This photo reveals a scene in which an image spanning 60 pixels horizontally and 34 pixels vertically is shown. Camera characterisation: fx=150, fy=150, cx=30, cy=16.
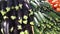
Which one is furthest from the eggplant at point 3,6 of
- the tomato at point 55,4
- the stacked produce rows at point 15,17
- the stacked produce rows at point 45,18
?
the tomato at point 55,4

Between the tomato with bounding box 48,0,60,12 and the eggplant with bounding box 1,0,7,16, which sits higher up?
the eggplant with bounding box 1,0,7,16

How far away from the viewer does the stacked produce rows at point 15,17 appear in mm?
728

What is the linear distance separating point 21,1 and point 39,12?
25 centimetres

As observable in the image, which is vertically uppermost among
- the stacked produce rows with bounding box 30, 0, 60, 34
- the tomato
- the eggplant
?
the eggplant

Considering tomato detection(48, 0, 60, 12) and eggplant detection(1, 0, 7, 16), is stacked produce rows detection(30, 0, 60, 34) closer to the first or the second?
tomato detection(48, 0, 60, 12)

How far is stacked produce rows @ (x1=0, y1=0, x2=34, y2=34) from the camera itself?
0.73m

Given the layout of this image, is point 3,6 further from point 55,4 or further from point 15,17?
point 55,4

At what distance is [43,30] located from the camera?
2.97 feet

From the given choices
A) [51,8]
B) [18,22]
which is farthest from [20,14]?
[51,8]

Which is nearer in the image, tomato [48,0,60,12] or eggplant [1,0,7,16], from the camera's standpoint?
eggplant [1,0,7,16]

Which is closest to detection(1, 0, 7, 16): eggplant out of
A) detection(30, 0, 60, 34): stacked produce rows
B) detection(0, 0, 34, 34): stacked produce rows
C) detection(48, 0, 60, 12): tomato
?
detection(0, 0, 34, 34): stacked produce rows

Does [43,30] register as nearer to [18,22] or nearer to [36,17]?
[36,17]

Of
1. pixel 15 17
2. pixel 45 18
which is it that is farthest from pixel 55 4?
pixel 15 17

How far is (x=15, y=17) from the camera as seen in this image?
73 centimetres
